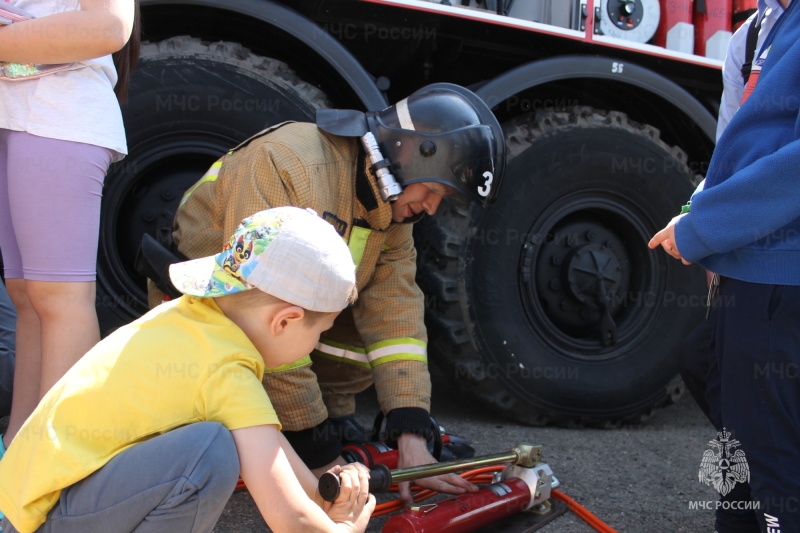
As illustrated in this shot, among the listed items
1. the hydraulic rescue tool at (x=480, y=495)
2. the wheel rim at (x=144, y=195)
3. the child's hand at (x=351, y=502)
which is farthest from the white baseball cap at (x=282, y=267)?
the wheel rim at (x=144, y=195)

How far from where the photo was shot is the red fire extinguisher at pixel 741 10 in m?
3.16

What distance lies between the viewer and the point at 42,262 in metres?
1.78

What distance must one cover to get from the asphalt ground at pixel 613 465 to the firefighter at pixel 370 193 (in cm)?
28

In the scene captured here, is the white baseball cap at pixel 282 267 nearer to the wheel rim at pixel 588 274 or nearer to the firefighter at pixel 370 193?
the firefighter at pixel 370 193

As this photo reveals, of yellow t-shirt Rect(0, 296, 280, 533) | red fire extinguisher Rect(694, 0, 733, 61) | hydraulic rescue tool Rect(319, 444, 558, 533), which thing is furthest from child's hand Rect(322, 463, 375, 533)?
red fire extinguisher Rect(694, 0, 733, 61)

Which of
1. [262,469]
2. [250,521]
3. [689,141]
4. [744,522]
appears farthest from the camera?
[689,141]

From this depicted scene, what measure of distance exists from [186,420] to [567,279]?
193 centimetres

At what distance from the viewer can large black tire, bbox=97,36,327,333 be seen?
2438 millimetres

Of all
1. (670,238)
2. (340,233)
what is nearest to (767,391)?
(670,238)

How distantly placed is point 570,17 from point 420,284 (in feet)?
3.95

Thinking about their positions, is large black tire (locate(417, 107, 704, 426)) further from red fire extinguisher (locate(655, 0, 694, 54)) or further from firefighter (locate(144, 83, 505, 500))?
firefighter (locate(144, 83, 505, 500))

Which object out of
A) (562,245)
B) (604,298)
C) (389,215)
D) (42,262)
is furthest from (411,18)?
(42,262)

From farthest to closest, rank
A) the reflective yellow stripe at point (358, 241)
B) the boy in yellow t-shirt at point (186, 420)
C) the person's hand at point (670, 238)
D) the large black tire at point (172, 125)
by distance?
the large black tire at point (172, 125)
the reflective yellow stripe at point (358, 241)
the person's hand at point (670, 238)
the boy in yellow t-shirt at point (186, 420)

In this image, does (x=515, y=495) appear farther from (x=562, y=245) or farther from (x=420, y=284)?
(x=562, y=245)
